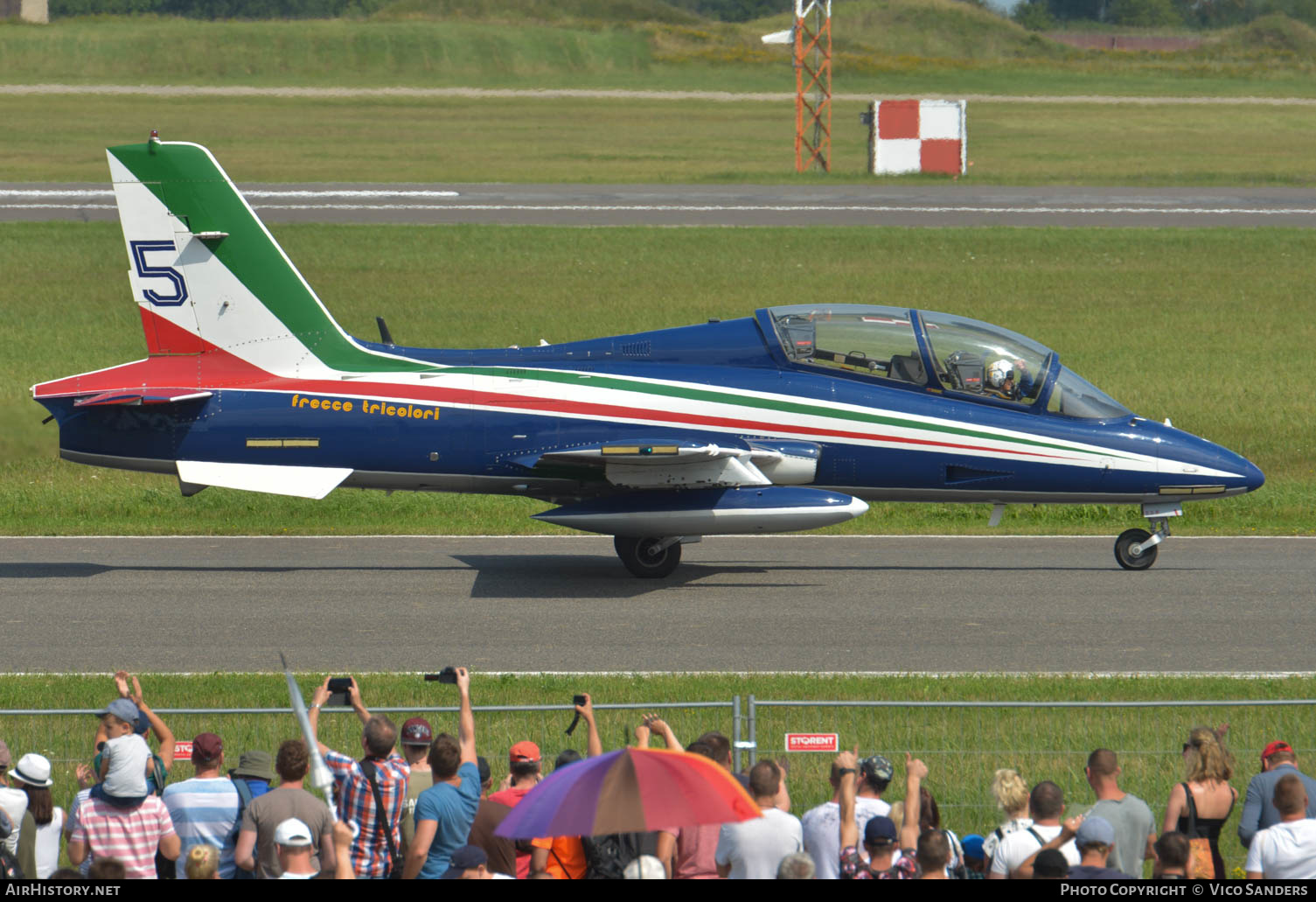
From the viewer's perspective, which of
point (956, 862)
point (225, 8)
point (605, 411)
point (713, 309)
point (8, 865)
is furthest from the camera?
point (225, 8)

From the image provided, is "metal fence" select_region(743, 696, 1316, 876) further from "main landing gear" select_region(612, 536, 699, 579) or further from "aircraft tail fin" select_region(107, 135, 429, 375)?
"aircraft tail fin" select_region(107, 135, 429, 375)

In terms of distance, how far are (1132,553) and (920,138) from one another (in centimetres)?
4353

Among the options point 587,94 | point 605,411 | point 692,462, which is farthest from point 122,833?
point 587,94

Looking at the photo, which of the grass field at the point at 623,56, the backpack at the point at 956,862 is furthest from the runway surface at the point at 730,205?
the grass field at the point at 623,56

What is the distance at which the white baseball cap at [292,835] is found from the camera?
22.9 ft

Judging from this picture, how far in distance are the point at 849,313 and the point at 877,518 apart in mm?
4756

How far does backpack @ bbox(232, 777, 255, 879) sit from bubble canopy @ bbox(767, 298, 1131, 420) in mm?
9800

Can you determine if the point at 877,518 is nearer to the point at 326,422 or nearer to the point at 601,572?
the point at 601,572

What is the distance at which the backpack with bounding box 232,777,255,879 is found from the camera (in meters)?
7.94

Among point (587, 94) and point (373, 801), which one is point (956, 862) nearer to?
point (373, 801)

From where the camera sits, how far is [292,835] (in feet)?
23.0

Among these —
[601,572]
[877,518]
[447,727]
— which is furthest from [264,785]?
[877,518]

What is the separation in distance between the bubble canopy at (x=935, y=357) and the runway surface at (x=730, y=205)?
95.3 feet

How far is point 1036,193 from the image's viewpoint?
53562 millimetres
